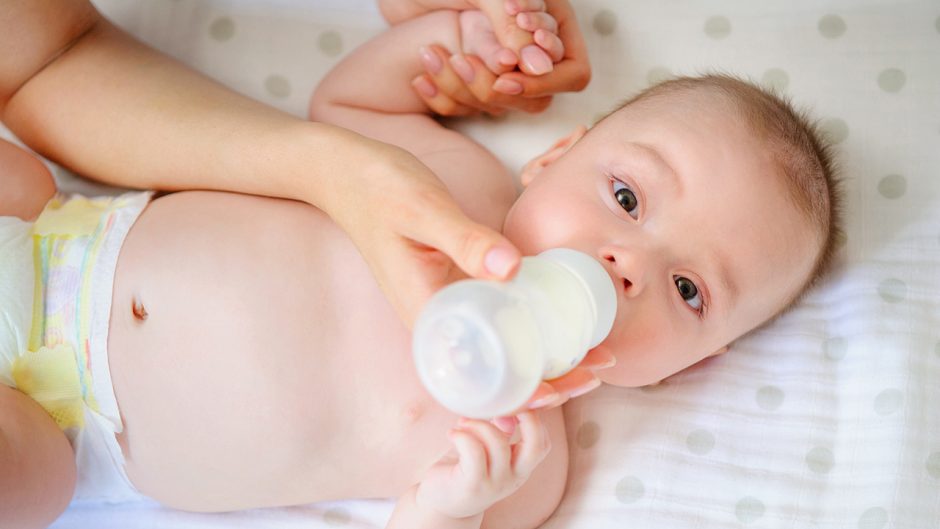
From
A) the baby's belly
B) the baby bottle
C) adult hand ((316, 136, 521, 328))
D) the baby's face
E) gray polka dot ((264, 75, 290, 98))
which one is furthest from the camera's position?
gray polka dot ((264, 75, 290, 98))

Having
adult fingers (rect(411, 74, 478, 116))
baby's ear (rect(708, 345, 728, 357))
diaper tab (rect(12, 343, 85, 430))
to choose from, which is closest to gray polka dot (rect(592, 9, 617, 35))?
adult fingers (rect(411, 74, 478, 116))

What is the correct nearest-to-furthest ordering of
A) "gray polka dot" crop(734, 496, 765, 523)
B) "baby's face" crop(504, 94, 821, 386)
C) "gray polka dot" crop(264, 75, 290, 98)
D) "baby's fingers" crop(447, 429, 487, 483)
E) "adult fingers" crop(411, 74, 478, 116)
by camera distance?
"baby's fingers" crop(447, 429, 487, 483), "baby's face" crop(504, 94, 821, 386), "gray polka dot" crop(734, 496, 765, 523), "adult fingers" crop(411, 74, 478, 116), "gray polka dot" crop(264, 75, 290, 98)

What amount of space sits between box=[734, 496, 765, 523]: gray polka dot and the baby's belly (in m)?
0.49

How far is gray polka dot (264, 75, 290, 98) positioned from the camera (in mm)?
1798

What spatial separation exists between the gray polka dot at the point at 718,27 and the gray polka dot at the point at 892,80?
30 centimetres

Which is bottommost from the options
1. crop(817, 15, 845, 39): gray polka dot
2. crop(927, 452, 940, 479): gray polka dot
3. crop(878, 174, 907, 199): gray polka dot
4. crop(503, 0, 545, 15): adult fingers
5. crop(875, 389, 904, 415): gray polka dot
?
crop(927, 452, 940, 479): gray polka dot

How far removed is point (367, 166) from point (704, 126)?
1.69 feet

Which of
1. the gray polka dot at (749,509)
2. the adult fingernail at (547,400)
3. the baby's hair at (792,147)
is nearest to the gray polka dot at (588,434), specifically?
the gray polka dot at (749,509)

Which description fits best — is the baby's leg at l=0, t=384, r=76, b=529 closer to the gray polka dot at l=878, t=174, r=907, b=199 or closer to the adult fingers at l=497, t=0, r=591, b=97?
the adult fingers at l=497, t=0, r=591, b=97

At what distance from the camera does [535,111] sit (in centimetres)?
175

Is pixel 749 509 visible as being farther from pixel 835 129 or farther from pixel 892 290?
pixel 835 129

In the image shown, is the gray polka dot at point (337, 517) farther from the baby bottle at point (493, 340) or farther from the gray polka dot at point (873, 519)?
the gray polka dot at point (873, 519)

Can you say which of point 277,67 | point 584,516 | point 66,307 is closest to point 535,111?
point 277,67

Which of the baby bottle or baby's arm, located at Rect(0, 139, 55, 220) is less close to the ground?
the baby bottle
